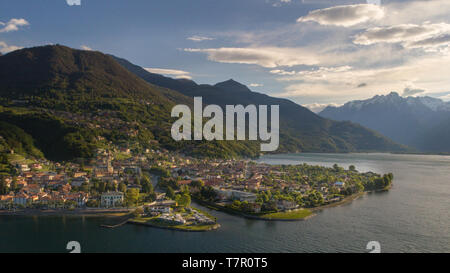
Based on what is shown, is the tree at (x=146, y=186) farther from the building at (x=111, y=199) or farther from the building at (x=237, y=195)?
the building at (x=237, y=195)

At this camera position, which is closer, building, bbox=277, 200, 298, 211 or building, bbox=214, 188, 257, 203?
building, bbox=277, 200, 298, 211

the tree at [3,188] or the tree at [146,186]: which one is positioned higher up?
the tree at [3,188]

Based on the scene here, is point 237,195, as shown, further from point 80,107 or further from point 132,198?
point 80,107

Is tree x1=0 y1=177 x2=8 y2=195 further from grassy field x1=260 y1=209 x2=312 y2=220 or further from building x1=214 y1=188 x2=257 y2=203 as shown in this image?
grassy field x1=260 y1=209 x2=312 y2=220

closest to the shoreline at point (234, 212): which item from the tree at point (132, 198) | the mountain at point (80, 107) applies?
the tree at point (132, 198)

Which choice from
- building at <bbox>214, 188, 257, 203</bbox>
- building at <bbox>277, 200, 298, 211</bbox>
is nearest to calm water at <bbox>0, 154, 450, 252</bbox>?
building at <bbox>277, 200, 298, 211</bbox>

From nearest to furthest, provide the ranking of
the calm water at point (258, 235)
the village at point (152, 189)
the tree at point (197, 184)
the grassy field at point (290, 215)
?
the calm water at point (258, 235)
the grassy field at point (290, 215)
the village at point (152, 189)
the tree at point (197, 184)

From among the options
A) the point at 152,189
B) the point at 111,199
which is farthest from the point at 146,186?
the point at 111,199
